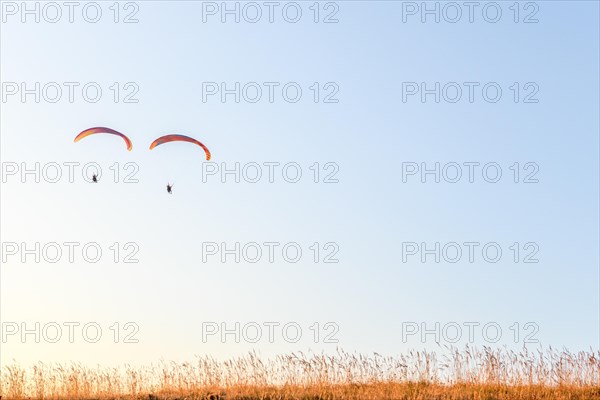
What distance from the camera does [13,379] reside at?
2975 centimetres

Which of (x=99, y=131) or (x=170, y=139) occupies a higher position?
(x=99, y=131)

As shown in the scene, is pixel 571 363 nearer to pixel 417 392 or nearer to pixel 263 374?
pixel 417 392

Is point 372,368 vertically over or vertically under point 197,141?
under

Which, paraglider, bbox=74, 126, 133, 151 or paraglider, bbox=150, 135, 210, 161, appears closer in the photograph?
paraglider, bbox=74, 126, 133, 151

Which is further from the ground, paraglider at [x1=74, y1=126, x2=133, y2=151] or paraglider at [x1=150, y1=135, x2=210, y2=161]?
paraglider at [x1=74, y1=126, x2=133, y2=151]

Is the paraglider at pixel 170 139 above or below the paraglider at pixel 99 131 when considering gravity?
below

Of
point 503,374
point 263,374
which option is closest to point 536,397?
point 503,374

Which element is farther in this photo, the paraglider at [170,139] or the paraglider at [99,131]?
the paraglider at [170,139]

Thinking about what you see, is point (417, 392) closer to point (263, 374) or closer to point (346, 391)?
point (346, 391)

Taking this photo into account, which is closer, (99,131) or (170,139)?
(99,131)

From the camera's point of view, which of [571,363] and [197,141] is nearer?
[571,363]

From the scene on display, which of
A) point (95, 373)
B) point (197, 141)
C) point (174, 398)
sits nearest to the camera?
point (174, 398)

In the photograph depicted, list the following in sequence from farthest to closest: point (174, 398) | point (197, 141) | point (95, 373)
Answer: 1. point (197, 141)
2. point (95, 373)
3. point (174, 398)

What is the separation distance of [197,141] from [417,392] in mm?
11680
